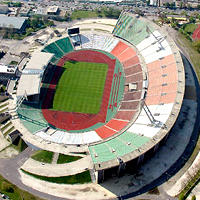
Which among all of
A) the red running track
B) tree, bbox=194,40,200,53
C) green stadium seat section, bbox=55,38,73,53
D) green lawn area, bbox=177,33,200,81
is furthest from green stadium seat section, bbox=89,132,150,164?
tree, bbox=194,40,200,53

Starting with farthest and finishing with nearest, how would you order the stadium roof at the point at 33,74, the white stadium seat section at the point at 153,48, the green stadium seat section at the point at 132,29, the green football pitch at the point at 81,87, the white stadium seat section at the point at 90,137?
1. the green stadium seat section at the point at 132,29
2. the white stadium seat section at the point at 153,48
3. the green football pitch at the point at 81,87
4. the stadium roof at the point at 33,74
5. the white stadium seat section at the point at 90,137

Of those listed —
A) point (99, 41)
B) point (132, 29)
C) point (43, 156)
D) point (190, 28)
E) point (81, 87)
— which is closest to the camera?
point (43, 156)

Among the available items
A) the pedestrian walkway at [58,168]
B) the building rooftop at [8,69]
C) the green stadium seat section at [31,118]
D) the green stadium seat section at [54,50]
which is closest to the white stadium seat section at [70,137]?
the green stadium seat section at [31,118]

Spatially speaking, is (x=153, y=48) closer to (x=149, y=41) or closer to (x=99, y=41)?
(x=149, y=41)

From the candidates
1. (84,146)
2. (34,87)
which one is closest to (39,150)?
(84,146)

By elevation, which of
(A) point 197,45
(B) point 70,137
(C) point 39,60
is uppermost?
(A) point 197,45

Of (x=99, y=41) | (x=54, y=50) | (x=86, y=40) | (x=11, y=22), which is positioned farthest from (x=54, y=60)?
(x=11, y=22)

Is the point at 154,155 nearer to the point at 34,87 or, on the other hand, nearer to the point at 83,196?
the point at 83,196

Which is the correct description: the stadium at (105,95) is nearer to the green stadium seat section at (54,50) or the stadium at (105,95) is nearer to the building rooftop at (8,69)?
the green stadium seat section at (54,50)
